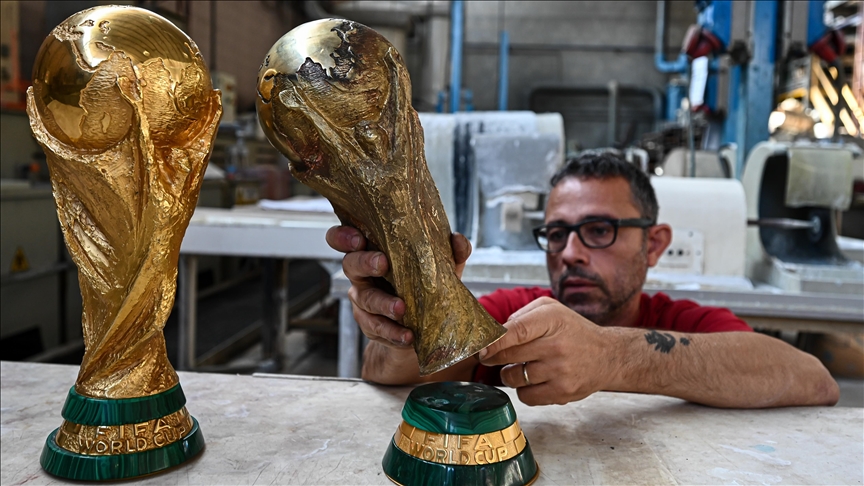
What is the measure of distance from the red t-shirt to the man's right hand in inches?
15.7

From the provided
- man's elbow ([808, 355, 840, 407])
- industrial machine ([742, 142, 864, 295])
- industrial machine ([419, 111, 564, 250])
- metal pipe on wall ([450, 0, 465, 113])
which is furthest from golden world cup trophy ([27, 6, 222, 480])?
metal pipe on wall ([450, 0, 465, 113])

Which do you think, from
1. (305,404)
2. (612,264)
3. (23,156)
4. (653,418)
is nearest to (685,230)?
(612,264)

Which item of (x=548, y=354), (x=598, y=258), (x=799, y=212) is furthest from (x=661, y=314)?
(x=799, y=212)

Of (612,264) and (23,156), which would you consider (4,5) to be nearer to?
(23,156)

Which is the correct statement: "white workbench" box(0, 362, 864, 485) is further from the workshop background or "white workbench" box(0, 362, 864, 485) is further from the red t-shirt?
the workshop background

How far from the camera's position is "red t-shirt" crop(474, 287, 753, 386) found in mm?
1079

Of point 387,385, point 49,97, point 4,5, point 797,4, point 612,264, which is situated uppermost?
point 797,4

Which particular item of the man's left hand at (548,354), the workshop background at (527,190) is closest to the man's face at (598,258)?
the man's left hand at (548,354)

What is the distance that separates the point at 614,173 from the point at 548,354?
577mm

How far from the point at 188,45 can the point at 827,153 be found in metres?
2.17

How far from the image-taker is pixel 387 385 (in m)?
0.95

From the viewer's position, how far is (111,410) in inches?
24.6

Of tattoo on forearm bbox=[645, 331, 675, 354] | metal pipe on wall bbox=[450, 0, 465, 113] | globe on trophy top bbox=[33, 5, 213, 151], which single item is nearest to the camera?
globe on trophy top bbox=[33, 5, 213, 151]

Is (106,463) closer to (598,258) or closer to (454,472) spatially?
(454,472)
